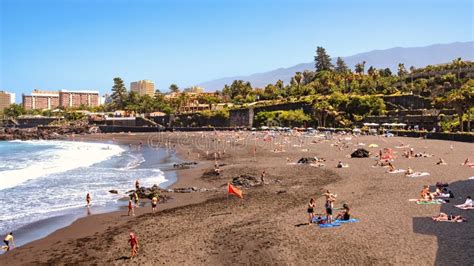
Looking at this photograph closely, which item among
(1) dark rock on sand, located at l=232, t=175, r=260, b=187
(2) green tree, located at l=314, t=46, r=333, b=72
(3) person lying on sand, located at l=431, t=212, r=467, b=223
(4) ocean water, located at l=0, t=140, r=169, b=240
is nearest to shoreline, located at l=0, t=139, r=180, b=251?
(4) ocean water, located at l=0, t=140, r=169, b=240

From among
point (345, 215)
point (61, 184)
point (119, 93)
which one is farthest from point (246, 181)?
point (119, 93)

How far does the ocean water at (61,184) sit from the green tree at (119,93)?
110191 mm

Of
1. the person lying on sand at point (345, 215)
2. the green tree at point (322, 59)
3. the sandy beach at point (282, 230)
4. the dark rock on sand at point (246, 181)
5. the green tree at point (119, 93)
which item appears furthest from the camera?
the green tree at point (119, 93)

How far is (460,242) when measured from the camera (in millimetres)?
12930

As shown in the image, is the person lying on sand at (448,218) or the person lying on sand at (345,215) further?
the person lying on sand at (345,215)

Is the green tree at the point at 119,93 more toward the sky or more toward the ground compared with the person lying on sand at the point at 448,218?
A: more toward the sky

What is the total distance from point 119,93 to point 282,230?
486 feet

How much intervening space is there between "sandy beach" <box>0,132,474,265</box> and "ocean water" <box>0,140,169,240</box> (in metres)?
3.16

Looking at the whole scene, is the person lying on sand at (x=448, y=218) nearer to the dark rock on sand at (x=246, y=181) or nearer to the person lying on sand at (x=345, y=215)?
the person lying on sand at (x=345, y=215)

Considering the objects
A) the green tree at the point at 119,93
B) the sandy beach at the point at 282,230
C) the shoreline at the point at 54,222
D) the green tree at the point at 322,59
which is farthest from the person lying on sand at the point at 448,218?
the green tree at the point at 119,93

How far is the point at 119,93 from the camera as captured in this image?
156 metres

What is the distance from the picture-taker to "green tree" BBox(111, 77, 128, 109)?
154000mm

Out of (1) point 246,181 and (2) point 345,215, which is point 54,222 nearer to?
(1) point 246,181

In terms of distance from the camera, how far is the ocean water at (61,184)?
72.4 ft
